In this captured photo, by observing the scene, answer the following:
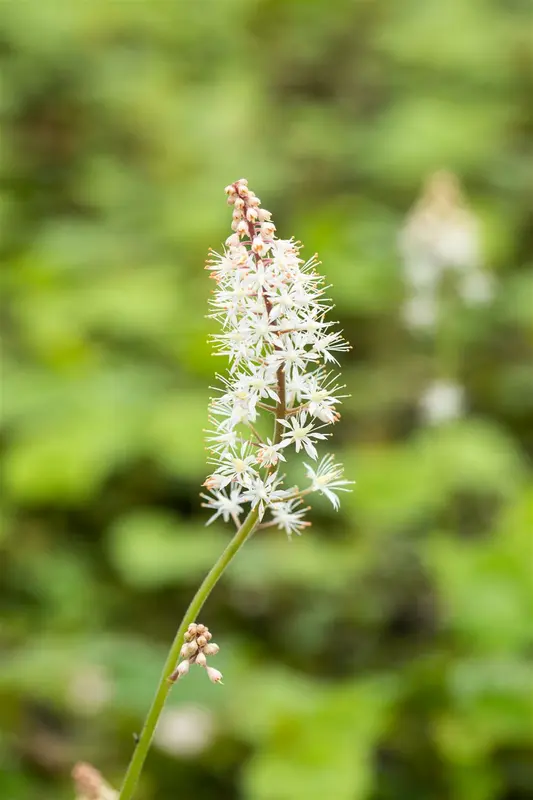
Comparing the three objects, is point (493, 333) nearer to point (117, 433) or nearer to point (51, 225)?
point (117, 433)

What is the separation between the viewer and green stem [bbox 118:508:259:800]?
154cm

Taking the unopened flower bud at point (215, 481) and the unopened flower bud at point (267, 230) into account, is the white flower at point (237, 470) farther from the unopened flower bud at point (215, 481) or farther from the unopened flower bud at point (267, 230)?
the unopened flower bud at point (267, 230)

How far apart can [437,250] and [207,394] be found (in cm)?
163

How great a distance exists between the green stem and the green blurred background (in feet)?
5.19

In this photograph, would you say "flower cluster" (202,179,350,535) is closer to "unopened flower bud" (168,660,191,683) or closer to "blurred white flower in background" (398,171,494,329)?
"unopened flower bud" (168,660,191,683)

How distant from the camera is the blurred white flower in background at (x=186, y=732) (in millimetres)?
3578

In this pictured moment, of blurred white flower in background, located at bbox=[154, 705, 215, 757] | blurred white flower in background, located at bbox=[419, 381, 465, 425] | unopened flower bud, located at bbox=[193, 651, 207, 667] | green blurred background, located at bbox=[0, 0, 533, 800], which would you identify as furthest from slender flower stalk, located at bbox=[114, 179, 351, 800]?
blurred white flower in background, located at bbox=[419, 381, 465, 425]

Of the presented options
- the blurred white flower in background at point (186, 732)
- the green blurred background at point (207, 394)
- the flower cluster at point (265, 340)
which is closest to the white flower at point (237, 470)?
the flower cluster at point (265, 340)

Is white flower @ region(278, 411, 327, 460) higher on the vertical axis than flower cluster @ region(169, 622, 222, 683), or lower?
higher

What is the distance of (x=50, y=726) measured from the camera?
4035mm

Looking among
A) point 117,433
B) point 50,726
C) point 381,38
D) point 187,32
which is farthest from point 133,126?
point 50,726

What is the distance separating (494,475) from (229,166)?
436 centimetres

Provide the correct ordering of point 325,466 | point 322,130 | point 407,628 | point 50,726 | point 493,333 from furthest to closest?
point 322,130
point 493,333
point 407,628
point 50,726
point 325,466

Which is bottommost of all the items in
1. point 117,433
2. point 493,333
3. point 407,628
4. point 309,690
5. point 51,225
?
point 309,690
